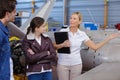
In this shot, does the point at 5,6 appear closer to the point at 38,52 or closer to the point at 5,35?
the point at 5,35

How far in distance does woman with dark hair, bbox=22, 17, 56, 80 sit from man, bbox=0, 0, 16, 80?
0.70 m

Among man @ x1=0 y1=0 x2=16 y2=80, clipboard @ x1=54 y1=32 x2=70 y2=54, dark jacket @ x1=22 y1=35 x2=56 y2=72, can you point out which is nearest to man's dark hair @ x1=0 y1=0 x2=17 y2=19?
man @ x1=0 y1=0 x2=16 y2=80

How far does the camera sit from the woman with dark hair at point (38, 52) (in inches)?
85.8

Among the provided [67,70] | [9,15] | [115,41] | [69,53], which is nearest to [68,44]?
[69,53]

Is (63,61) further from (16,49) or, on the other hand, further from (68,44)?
(16,49)

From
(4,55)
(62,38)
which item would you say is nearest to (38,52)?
(62,38)

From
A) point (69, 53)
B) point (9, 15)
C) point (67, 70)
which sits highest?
point (9, 15)

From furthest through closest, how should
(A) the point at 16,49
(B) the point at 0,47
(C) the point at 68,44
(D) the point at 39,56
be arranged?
(A) the point at 16,49
(C) the point at 68,44
(D) the point at 39,56
(B) the point at 0,47

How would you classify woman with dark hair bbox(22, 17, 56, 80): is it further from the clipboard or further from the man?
the man

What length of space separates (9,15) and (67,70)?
1139mm

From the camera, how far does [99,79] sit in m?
1.77

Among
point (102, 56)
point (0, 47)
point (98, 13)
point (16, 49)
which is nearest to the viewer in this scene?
point (0, 47)

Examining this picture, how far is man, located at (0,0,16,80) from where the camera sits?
56.0 inches

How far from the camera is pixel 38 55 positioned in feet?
7.07
